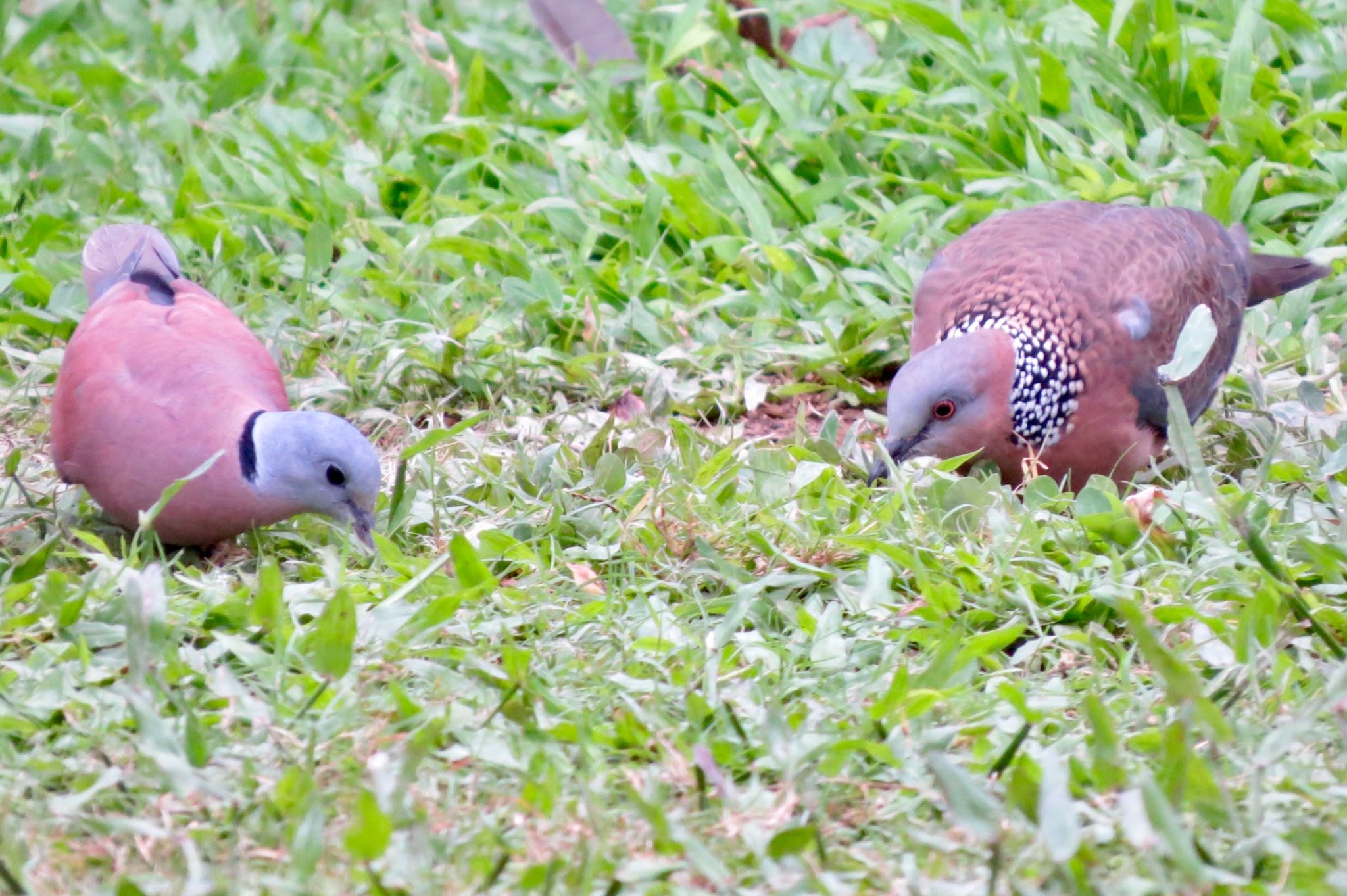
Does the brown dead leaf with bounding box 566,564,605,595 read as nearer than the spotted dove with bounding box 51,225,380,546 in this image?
Yes

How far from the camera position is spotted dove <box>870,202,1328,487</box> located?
3.99 metres

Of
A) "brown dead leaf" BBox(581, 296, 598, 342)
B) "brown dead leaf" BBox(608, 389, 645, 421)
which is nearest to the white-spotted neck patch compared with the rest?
"brown dead leaf" BBox(608, 389, 645, 421)

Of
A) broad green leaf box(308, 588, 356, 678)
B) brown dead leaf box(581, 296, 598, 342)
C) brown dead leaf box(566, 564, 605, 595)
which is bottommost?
brown dead leaf box(581, 296, 598, 342)

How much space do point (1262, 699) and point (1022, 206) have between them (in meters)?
2.52

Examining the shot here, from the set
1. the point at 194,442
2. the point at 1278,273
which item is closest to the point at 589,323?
the point at 194,442

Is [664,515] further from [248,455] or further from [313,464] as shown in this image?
[248,455]

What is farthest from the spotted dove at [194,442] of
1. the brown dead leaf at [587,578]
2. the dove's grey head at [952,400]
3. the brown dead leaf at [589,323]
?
the dove's grey head at [952,400]

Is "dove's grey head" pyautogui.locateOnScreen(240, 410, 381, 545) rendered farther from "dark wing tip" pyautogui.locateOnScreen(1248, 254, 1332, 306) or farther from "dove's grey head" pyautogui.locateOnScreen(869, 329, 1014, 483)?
"dark wing tip" pyautogui.locateOnScreen(1248, 254, 1332, 306)

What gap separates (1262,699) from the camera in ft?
9.25

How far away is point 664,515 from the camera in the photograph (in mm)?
3602

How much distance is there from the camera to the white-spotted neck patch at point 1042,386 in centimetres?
399

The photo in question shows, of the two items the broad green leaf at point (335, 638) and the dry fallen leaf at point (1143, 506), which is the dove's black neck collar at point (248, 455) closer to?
the broad green leaf at point (335, 638)

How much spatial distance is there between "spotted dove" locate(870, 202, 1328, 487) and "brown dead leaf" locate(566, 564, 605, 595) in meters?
0.85

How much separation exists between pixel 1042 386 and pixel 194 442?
2.11 m
